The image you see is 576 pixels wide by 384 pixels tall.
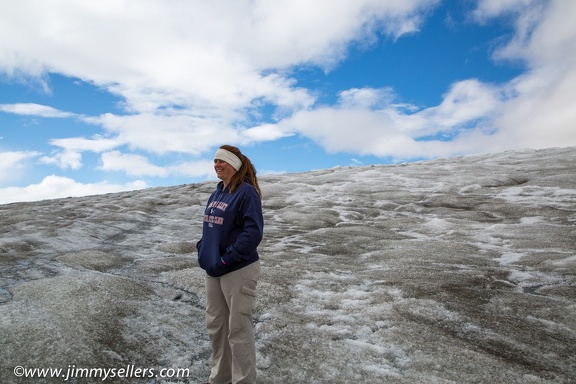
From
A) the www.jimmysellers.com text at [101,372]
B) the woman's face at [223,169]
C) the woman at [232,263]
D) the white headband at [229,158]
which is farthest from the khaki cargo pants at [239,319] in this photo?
the white headband at [229,158]

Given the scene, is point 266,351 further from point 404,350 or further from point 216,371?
point 404,350

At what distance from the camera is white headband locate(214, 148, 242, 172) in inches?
273

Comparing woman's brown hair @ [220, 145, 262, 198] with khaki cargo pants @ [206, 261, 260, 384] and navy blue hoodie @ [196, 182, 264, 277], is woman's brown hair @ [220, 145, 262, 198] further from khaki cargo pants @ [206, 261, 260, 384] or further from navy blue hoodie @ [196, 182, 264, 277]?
khaki cargo pants @ [206, 261, 260, 384]

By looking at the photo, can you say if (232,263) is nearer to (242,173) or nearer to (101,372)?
(242,173)

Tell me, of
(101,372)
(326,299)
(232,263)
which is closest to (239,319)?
(232,263)

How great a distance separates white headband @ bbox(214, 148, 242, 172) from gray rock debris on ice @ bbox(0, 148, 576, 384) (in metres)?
3.95

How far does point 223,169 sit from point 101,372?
426cm

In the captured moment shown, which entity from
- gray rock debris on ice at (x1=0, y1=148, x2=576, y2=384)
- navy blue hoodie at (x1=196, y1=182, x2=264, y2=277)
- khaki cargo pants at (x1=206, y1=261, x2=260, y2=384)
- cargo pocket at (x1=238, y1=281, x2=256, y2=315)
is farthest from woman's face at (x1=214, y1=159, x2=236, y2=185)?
gray rock debris on ice at (x1=0, y1=148, x2=576, y2=384)

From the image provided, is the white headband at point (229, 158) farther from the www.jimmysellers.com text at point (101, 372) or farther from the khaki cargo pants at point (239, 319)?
the www.jimmysellers.com text at point (101, 372)

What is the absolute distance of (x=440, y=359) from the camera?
794cm

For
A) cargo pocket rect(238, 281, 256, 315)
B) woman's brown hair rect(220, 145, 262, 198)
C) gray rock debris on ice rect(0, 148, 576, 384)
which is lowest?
gray rock debris on ice rect(0, 148, 576, 384)

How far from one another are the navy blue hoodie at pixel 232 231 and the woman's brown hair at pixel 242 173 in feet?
0.47

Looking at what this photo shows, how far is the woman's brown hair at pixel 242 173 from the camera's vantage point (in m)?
6.94

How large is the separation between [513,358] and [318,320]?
4.23 meters
